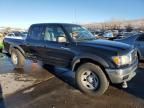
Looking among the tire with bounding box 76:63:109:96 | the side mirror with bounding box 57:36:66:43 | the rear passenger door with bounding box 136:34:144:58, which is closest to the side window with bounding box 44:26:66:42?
the side mirror with bounding box 57:36:66:43

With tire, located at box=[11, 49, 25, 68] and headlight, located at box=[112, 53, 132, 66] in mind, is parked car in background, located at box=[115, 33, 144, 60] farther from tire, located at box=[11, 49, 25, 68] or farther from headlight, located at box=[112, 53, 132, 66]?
tire, located at box=[11, 49, 25, 68]

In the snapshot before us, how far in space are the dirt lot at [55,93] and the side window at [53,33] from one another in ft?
4.41

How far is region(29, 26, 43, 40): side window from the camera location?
7446 mm

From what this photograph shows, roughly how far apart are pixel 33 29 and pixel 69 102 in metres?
3.53

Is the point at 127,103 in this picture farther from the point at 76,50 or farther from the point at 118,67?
the point at 76,50

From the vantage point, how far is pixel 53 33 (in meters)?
7.00

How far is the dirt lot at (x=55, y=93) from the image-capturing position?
513 centimetres

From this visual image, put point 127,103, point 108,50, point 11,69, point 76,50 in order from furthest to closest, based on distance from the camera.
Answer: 1. point 11,69
2. point 76,50
3. point 108,50
4. point 127,103

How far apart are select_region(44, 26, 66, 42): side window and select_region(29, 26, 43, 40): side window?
0.91 ft

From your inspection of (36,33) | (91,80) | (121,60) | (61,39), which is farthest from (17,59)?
(121,60)

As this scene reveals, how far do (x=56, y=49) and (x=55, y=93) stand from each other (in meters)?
1.41

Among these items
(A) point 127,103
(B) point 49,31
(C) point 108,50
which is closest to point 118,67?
(C) point 108,50

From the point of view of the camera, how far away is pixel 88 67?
5.78 meters

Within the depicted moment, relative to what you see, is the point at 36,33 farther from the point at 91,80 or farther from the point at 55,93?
the point at 91,80
